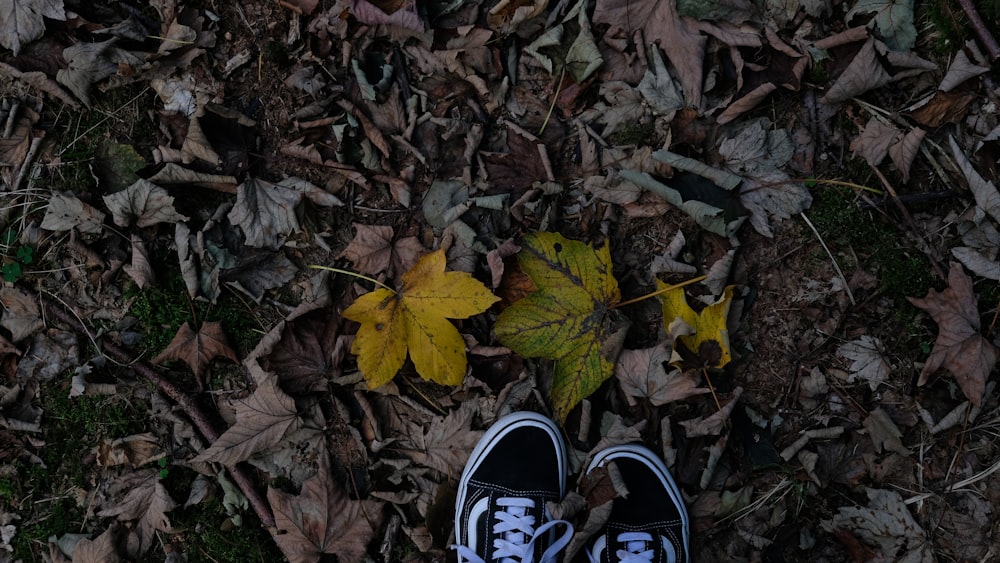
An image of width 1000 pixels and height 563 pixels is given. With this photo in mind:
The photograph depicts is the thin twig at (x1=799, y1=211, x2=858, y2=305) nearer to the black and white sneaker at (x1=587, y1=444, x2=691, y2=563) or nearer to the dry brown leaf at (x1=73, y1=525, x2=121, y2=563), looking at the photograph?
the black and white sneaker at (x1=587, y1=444, x2=691, y2=563)

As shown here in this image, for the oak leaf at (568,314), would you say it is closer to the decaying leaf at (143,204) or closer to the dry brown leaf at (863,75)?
the dry brown leaf at (863,75)

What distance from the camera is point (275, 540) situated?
2365 mm

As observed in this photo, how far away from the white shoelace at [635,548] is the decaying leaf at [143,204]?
7.40 feet

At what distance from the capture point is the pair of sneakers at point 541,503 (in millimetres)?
2287

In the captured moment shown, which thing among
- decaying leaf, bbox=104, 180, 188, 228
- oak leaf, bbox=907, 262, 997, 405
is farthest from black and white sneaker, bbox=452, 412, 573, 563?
decaying leaf, bbox=104, 180, 188, 228

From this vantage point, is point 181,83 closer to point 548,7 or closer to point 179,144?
point 179,144

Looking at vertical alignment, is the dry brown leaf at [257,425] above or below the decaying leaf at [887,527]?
above

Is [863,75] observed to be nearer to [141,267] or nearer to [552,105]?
[552,105]

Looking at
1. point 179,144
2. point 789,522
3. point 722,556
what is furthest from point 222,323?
point 789,522

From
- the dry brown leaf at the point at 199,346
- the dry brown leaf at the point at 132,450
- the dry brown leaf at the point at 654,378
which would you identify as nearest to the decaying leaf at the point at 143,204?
the dry brown leaf at the point at 199,346

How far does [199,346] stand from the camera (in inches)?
95.1

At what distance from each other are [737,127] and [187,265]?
231cm

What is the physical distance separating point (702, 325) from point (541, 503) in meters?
0.99

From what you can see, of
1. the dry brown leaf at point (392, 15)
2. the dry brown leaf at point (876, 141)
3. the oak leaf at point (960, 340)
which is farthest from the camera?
the dry brown leaf at point (392, 15)
